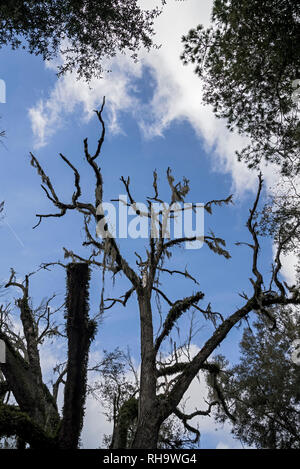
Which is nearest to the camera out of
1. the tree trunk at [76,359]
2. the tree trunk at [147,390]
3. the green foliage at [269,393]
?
the tree trunk at [76,359]

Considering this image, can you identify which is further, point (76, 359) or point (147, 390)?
point (147, 390)

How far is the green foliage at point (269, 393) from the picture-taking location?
1994 centimetres

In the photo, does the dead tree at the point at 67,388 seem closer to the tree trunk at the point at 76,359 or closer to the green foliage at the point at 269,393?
the tree trunk at the point at 76,359

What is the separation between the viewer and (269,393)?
20.5m

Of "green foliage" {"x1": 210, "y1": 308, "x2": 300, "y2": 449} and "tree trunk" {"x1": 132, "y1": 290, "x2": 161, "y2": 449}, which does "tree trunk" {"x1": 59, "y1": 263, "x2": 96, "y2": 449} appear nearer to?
"tree trunk" {"x1": 132, "y1": 290, "x2": 161, "y2": 449}

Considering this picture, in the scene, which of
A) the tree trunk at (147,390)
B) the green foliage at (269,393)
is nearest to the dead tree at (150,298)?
the tree trunk at (147,390)

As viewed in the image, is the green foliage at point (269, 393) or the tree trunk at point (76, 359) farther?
the green foliage at point (269, 393)

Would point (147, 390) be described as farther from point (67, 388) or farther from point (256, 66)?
point (256, 66)

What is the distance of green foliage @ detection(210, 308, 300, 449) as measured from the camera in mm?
19938

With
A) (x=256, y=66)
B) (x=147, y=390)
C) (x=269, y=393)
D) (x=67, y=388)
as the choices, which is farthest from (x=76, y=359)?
(x=269, y=393)

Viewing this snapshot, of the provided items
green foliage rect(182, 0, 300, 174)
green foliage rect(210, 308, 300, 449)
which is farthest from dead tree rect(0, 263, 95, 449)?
green foliage rect(210, 308, 300, 449)
